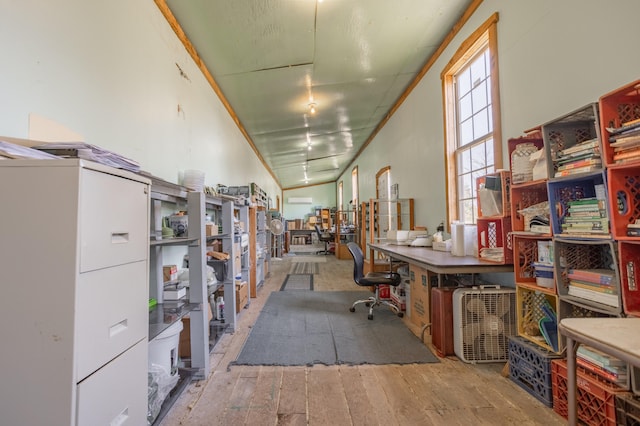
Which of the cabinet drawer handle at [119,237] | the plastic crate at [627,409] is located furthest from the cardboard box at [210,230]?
the plastic crate at [627,409]

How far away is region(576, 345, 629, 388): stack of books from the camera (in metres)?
1.29

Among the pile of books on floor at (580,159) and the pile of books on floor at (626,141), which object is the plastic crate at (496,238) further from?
the pile of books on floor at (626,141)

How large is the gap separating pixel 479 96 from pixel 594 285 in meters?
2.25

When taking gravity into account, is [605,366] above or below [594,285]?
below

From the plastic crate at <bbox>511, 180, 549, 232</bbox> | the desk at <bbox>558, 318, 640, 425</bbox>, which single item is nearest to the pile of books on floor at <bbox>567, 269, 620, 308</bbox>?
the desk at <bbox>558, 318, 640, 425</bbox>

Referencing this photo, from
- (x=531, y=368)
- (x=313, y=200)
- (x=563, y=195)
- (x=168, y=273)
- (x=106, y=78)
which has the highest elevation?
(x=313, y=200)

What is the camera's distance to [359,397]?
1.75 metres

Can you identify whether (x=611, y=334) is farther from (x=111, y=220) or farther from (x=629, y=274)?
(x=111, y=220)

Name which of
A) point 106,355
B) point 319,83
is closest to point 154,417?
point 106,355

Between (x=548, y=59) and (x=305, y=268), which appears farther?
(x=305, y=268)

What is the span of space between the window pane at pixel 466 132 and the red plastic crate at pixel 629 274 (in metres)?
2.14

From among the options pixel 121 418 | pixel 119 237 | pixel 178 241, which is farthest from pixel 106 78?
pixel 121 418

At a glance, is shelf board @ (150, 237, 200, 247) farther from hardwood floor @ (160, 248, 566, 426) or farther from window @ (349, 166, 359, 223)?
window @ (349, 166, 359, 223)

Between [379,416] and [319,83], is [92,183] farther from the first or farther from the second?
[319,83]
